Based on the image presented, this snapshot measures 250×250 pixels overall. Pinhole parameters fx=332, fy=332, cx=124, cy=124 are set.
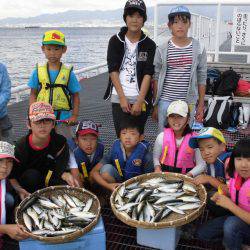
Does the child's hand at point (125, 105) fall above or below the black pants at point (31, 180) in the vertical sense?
above

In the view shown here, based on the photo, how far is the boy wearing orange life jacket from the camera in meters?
3.84

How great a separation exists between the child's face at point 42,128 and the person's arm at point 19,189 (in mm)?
550

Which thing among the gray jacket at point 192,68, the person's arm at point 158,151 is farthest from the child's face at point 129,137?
the gray jacket at point 192,68

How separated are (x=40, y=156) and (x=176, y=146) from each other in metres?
1.59

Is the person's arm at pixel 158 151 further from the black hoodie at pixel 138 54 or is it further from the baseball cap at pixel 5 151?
the baseball cap at pixel 5 151

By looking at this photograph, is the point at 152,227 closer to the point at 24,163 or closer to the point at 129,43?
the point at 24,163

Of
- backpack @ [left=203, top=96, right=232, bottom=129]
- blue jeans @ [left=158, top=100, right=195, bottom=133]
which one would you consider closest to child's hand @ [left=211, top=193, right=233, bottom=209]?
blue jeans @ [left=158, top=100, right=195, bottom=133]

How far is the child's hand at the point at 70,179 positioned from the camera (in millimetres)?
3744

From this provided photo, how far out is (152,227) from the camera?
2.79 metres

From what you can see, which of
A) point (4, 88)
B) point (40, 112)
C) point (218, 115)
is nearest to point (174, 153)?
point (40, 112)

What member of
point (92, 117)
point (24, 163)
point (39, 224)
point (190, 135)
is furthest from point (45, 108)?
point (92, 117)

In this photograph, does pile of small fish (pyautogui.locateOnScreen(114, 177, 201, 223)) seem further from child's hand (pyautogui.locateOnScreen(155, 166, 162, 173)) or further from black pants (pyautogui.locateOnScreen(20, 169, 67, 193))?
black pants (pyautogui.locateOnScreen(20, 169, 67, 193))

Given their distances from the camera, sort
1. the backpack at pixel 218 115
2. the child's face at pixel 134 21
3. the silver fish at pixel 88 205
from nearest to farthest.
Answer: the silver fish at pixel 88 205, the child's face at pixel 134 21, the backpack at pixel 218 115

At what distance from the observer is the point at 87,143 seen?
411 centimetres
